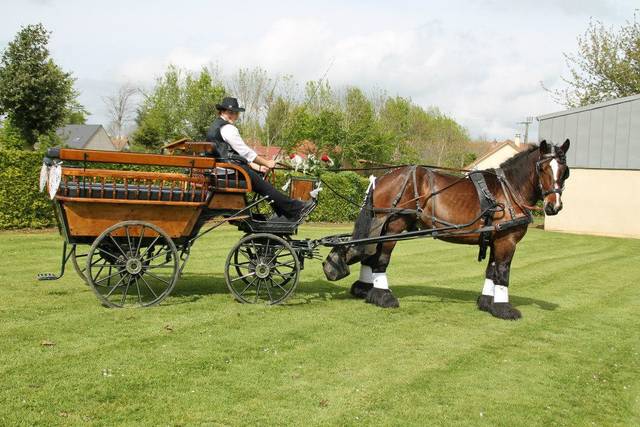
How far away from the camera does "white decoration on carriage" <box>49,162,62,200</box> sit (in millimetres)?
7512

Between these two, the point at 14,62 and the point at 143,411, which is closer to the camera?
the point at 143,411

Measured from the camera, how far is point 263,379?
5832mm

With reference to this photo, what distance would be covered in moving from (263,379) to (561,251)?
1588 centimetres

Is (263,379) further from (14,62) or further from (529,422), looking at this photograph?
→ (14,62)

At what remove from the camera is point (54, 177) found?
7.59 m

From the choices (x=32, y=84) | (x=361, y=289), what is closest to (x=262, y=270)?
(x=361, y=289)

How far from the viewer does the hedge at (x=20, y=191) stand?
54.4 feet

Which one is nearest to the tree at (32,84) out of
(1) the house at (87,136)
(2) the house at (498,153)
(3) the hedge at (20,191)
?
(3) the hedge at (20,191)

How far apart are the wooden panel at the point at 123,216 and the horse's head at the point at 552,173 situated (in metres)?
4.64

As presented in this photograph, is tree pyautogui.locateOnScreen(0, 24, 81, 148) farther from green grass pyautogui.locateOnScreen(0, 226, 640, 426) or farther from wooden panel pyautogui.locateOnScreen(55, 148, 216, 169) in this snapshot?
wooden panel pyautogui.locateOnScreen(55, 148, 216, 169)

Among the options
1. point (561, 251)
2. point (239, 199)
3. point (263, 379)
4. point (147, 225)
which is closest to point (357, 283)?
point (239, 199)

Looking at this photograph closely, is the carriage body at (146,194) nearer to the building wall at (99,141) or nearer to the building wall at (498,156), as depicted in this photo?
the building wall at (99,141)

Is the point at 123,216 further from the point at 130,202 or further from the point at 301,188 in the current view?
the point at 301,188

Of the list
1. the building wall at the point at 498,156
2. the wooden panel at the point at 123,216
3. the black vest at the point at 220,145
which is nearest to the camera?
the wooden panel at the point at 123,216
